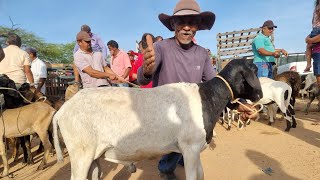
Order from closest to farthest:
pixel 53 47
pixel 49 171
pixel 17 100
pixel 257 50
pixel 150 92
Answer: pixel 150 92 → pixel 49 171 → pixel 17 100 → pixel 257 50 → pixel 53 47

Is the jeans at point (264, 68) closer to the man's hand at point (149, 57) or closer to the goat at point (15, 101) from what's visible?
the man's hand at point (149, 57)

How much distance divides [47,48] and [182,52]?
30.6m

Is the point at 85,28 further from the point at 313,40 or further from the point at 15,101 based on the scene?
the point at 313,40

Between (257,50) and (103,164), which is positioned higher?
(257,50)

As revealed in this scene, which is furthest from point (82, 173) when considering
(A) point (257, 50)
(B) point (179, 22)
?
(A) point (257, 50)

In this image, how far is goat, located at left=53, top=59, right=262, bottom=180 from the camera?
278 centimetres

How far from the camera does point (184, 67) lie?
11.3 ft

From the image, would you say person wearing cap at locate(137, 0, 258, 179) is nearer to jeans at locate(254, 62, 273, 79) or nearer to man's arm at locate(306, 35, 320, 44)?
man's arm at locate(306, 35, 320, 44)

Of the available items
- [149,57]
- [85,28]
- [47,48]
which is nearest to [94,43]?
[85,28]

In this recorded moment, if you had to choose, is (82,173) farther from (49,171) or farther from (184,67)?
(49,171)

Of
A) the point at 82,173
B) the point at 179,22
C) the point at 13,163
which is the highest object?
the point at 179,22

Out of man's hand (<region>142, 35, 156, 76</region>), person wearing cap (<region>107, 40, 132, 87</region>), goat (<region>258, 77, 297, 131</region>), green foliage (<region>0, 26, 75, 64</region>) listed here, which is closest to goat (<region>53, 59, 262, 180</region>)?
man's hand (<region>142, 35, 156, 76</region>)

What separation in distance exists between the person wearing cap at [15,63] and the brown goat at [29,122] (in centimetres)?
60

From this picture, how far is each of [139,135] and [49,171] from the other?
10.4 ft
